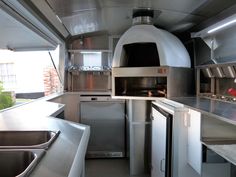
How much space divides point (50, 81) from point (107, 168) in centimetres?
169

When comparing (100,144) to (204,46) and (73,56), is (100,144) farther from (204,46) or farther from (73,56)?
(204,46)

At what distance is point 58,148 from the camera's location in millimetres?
1173

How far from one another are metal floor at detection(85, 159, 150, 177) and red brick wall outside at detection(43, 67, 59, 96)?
52.1 inches

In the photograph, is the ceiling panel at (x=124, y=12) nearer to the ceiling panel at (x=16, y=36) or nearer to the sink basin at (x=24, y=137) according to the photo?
the ceiling panel at (x=16, y=36)

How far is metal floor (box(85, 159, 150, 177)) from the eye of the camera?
145 inches

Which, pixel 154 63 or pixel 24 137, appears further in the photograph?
pixel 154 63

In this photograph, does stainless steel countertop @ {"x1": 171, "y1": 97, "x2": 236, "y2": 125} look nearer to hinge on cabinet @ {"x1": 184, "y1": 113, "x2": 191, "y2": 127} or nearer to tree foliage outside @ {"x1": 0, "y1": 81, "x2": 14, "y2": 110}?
hinge on cabinet @ {"x1": 184, "y1": 113, "x2": 191, "y2": 127}

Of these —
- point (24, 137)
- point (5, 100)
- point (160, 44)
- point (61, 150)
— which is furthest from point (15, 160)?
point (160, 44)

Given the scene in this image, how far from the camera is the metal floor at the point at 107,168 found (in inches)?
145

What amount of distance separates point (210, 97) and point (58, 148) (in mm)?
2302

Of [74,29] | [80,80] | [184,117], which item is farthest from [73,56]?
[184,117]

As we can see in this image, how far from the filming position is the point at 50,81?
14.3ft

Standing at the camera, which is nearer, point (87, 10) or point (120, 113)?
point (87, 10)

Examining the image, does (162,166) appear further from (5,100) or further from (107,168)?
(5,100)
